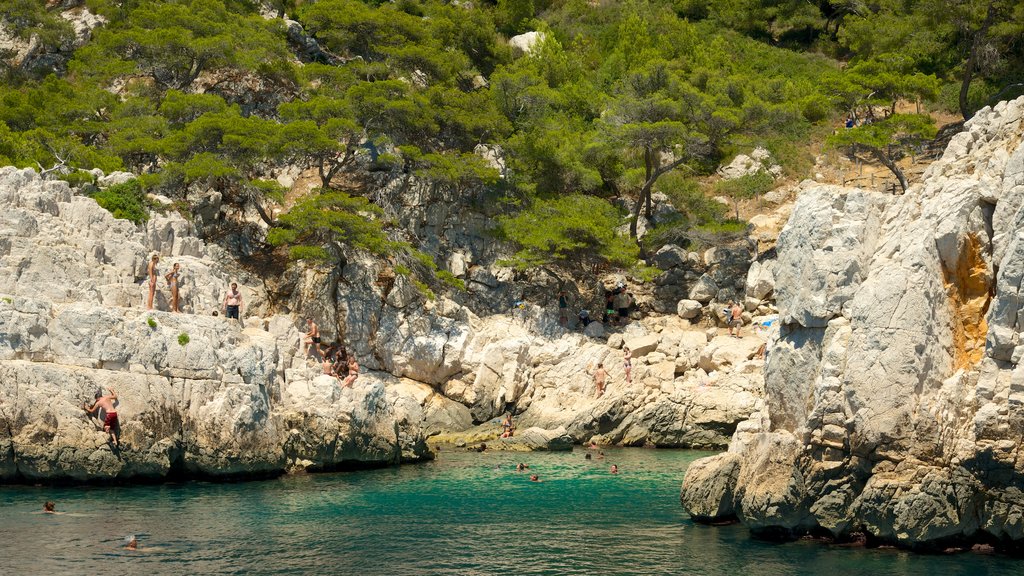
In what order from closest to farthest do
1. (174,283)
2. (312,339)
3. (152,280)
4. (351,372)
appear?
(152,280) < (174,283) < (351,372) < (312,339)

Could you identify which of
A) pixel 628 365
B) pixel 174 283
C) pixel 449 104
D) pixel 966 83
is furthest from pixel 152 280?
pixel 966 83

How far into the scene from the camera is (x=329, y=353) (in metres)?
33.0

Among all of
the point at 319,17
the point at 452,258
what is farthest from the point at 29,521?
the point at 319,17

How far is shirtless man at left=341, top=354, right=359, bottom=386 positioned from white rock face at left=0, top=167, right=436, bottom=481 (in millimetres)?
1415

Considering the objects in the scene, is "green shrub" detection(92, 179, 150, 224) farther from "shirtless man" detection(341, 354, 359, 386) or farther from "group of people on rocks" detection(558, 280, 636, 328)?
"group of people on rocks" detection(558, 280, 636, 328)

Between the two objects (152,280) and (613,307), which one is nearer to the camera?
(152,280)

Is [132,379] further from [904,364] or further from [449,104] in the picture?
[449,104]

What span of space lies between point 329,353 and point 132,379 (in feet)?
32.8

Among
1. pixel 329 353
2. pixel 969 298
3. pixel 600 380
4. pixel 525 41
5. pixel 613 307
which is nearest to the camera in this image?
pixel 969 298

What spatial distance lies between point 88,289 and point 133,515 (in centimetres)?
827

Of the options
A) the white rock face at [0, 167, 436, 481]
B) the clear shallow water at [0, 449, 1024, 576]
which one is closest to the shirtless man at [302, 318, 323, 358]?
the white rock face at [0, 167, 436, 481]

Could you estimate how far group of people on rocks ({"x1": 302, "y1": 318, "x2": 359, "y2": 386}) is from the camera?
3177 centimetres

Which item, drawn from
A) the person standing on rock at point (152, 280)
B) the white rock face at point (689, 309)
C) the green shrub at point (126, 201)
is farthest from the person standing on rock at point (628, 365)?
the green shrub at point (126, 201)

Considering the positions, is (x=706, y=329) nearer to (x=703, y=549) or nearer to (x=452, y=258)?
(x=452, y=258)
